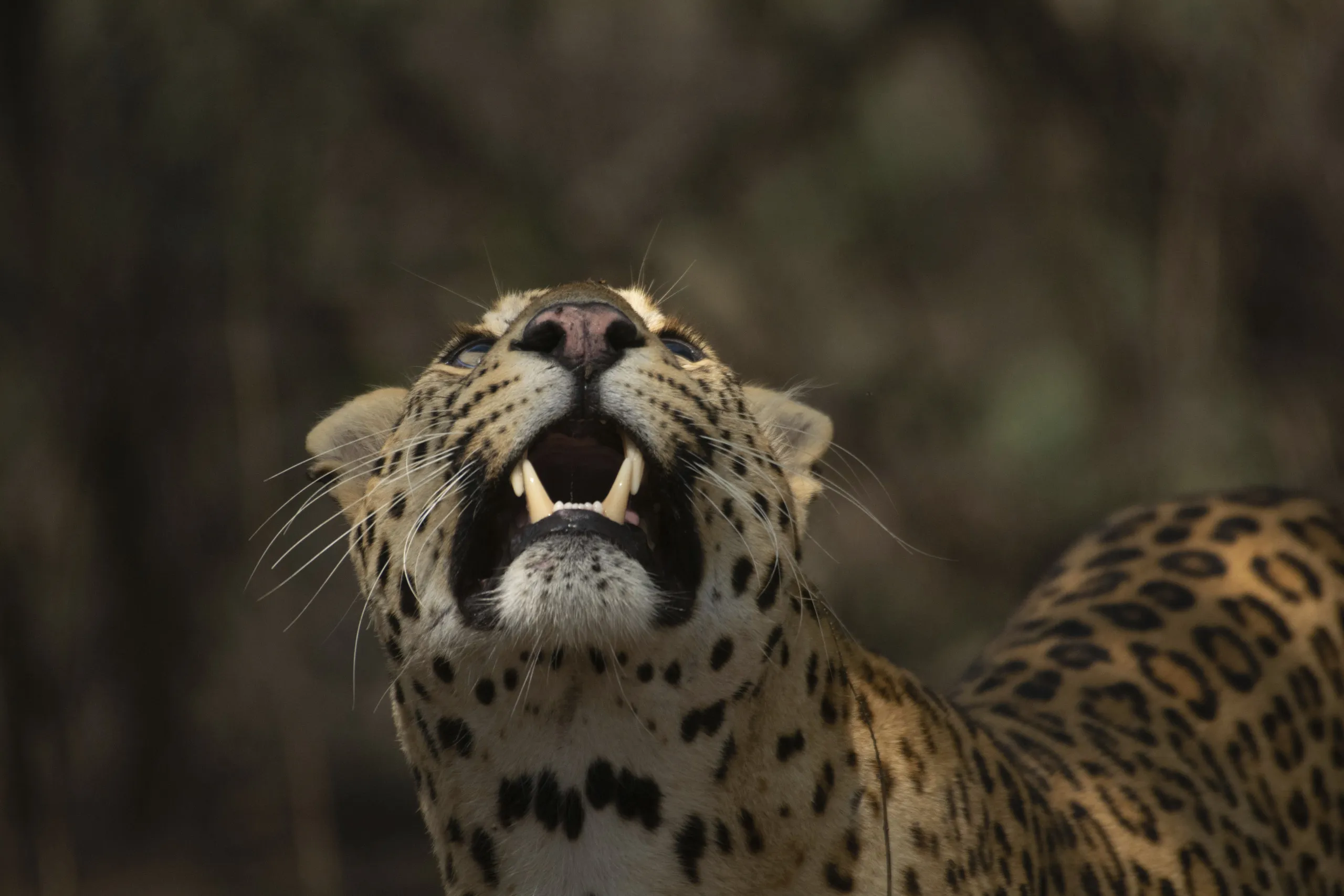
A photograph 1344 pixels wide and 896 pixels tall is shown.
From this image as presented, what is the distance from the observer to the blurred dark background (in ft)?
27.4

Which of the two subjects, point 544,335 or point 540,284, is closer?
point 544,335

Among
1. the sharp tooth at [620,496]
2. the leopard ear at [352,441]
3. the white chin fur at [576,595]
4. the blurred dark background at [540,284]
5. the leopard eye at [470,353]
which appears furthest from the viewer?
→ the blurred dark background at [540,284]

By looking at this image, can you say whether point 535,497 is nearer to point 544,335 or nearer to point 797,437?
point 544,335

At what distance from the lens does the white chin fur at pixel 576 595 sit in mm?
2963

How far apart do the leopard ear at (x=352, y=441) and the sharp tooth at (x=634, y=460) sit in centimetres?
75

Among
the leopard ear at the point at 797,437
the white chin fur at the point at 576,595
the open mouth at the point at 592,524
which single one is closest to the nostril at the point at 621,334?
the open mouth at the point at 592,524

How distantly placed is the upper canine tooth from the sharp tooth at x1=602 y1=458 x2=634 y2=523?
0.36 feet

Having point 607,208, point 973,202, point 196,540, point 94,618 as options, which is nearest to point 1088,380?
point 973,202

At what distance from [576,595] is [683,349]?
32.3 inches

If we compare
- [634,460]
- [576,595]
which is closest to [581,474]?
[634,460]

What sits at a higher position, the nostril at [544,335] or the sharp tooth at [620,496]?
the nostril at [544,335]

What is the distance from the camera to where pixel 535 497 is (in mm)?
3105

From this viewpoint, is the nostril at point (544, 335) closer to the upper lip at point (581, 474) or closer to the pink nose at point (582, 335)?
the pink nose at point (582, 335)

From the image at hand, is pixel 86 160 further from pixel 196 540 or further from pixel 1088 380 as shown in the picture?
pixel 1088 380
